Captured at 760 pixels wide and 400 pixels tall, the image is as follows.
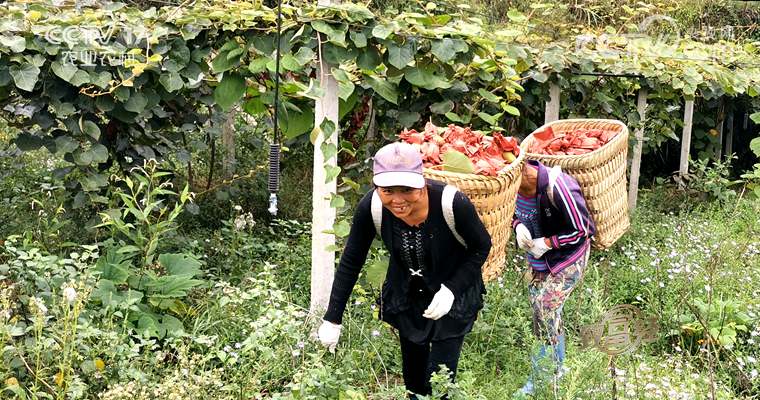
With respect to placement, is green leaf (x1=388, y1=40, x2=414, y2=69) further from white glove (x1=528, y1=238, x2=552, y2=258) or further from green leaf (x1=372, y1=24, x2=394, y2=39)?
white glove (x1=528, y1=238, x2=552, y2=258)

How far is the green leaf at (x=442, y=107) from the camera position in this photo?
13.8 feet

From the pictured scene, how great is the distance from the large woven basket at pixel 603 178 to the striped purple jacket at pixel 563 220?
0.26 feet

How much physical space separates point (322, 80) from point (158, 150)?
4.10ft

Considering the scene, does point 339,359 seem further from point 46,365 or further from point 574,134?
point 574,134

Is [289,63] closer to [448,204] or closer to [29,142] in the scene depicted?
[448,204]

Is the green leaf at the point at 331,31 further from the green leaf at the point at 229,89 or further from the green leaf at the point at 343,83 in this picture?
the green leaf at the point at 229,89

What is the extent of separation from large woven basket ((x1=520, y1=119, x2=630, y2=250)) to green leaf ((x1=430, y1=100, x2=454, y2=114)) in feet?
1.99

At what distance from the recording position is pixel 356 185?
13.0 feet

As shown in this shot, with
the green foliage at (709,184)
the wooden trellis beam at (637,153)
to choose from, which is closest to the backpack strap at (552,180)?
the wooden trellis beam at (637,153)

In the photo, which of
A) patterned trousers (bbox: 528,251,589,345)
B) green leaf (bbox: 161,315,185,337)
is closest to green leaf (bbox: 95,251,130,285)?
green leaf (bbox: 161,315,185,337)

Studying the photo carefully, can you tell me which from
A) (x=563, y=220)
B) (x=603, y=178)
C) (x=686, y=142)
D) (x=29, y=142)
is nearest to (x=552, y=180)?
(x=563, y=220)

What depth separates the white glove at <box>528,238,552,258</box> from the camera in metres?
3.48

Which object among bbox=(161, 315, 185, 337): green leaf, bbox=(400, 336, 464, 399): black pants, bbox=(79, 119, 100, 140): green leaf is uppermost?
bbox=(79, 119, 100, 140): green leaf

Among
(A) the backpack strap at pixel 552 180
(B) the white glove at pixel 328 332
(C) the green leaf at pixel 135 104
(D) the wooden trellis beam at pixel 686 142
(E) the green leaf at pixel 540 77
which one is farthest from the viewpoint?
(D) the wooden trellis beam at pixel 686 142
